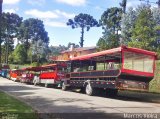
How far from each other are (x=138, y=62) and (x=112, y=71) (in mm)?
1666

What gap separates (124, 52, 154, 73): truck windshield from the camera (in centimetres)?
2188

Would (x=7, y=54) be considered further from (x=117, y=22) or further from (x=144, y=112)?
(x=144, y=112)

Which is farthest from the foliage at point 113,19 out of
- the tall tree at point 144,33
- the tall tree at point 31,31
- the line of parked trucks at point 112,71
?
the line of parked trucks at point 112,71

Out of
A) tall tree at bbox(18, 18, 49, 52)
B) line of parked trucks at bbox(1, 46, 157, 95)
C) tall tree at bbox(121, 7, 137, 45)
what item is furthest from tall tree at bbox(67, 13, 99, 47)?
line of parked trucks at bbox(1, 46, 157, 95)

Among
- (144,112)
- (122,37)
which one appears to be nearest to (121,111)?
(144,112)

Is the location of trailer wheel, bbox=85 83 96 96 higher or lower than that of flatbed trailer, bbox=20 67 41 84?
lower

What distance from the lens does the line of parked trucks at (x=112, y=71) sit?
2191 centimetres

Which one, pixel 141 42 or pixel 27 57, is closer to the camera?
pixel 141 42

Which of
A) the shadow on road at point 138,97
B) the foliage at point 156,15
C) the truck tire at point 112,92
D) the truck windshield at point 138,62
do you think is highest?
the foliage at point 156,15

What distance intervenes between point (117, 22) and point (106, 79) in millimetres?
70602

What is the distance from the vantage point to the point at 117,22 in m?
93.1

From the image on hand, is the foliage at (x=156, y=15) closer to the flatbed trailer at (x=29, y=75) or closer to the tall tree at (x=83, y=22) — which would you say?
the flatbed trailer at (x=29, y=75)

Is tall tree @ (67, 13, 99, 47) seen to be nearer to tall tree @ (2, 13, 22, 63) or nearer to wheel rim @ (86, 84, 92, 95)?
tall tree @ (2, 13, 22, 63)

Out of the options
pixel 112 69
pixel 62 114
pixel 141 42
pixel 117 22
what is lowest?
pixel 62 114
